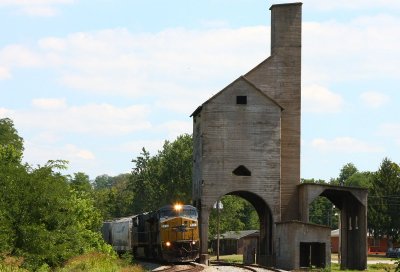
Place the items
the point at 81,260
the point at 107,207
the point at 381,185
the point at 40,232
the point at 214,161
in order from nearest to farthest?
the point at 40,232 → the point at 81,260 → the point at 214,161 → the point at 381,185 → the point at 107,207

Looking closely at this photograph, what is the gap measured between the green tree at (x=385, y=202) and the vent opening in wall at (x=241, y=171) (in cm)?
5885

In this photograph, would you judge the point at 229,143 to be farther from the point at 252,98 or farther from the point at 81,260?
the point at 81,260

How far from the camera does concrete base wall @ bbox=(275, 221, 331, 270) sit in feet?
164

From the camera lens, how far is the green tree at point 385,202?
109750 millimetres

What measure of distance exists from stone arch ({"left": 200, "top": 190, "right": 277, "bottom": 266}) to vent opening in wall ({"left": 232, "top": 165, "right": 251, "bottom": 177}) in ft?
4.30

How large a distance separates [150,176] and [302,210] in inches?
2513

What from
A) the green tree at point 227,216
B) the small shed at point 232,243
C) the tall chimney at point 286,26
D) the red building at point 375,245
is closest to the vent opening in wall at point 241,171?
the tall chimney at point 286,26

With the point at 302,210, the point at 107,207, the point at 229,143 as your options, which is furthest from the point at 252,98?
the point at 107,207

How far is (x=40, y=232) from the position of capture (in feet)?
120

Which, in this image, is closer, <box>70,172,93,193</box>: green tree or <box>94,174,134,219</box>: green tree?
<box>70,172,93,193</box>: green tree

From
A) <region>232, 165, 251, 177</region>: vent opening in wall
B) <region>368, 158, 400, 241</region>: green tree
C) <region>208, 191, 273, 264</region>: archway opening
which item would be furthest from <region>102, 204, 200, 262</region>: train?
<region>368, 158, 400, 241</region>: green tree

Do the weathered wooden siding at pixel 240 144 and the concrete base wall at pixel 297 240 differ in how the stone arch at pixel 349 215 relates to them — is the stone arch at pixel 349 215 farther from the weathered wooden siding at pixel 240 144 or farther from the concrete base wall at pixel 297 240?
the concrete base wall at pixel 297 240

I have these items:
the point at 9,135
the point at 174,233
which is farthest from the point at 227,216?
the point at 174,233

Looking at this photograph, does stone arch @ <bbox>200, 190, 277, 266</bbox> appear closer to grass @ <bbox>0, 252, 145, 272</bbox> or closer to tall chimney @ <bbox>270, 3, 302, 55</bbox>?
tall chimney @ <bbox>270, 3, 302, 55</bbox>
